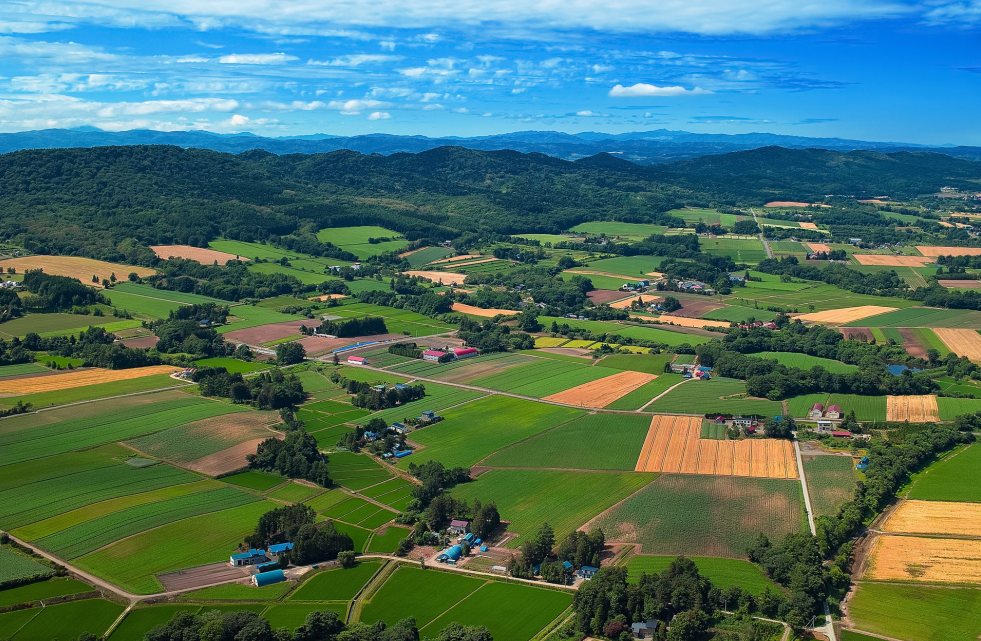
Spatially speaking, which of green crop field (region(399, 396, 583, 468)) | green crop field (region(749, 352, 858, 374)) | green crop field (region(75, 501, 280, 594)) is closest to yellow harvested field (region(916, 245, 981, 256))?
green crop field (region(749, 352, 858, 374))

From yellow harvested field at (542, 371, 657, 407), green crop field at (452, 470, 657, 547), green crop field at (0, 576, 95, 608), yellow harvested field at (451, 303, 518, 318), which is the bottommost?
green crop field at (452, 470, 657, 547)

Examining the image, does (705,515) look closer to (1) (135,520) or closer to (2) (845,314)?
(1) (135,520)

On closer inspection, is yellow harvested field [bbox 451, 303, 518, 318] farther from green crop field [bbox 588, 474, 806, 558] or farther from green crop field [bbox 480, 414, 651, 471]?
green crop field [bbox 588, 474, 806, 558]

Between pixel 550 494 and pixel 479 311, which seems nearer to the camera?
pixel 550 494

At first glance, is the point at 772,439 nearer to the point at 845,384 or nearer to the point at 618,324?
the point at 845,384

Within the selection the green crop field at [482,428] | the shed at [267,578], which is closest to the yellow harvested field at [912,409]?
the green crop field at [482,428]

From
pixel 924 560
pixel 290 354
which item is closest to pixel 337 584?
pixel 924 560

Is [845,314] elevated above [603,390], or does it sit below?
above
